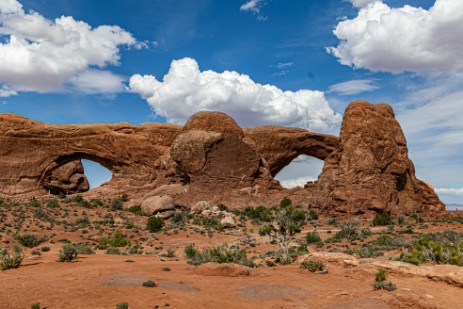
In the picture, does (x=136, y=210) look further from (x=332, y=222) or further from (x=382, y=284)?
(x=382, y=284)

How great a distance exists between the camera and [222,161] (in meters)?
41.5

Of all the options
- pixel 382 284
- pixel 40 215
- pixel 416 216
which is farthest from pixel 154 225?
pixel 416 216

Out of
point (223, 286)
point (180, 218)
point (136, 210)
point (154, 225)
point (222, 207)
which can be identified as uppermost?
point (222, 207)

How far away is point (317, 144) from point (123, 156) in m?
24.9

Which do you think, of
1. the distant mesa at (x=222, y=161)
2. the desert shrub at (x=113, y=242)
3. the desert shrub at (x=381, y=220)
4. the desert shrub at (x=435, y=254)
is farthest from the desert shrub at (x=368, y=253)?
the distant mesa at (x=222, y=161)

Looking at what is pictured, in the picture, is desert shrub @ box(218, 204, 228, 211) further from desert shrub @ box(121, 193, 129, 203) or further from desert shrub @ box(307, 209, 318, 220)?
desert shrub @ box(121, 193, 129, 203)

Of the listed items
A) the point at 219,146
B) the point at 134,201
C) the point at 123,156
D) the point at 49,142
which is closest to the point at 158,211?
the point at 134,201

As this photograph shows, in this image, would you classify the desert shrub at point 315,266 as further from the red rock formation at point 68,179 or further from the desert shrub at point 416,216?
the red rock formation at point 68,179

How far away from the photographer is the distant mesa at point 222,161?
37.4 m

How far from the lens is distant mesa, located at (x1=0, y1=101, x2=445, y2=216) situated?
37.4 metres

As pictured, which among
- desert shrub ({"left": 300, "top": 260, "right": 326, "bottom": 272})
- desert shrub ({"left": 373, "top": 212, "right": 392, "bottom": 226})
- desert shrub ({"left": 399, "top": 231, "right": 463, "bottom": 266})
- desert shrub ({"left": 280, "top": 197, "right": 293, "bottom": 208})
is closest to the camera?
desert shrub ({"left": 300, "top": 260, "right": 326, "bottom": 272})

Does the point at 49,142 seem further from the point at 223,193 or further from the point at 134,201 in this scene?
the point at 223,193

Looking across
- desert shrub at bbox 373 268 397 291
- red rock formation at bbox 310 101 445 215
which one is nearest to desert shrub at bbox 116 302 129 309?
desert shrub at bbox 373 268 397 291

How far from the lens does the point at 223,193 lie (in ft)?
135
